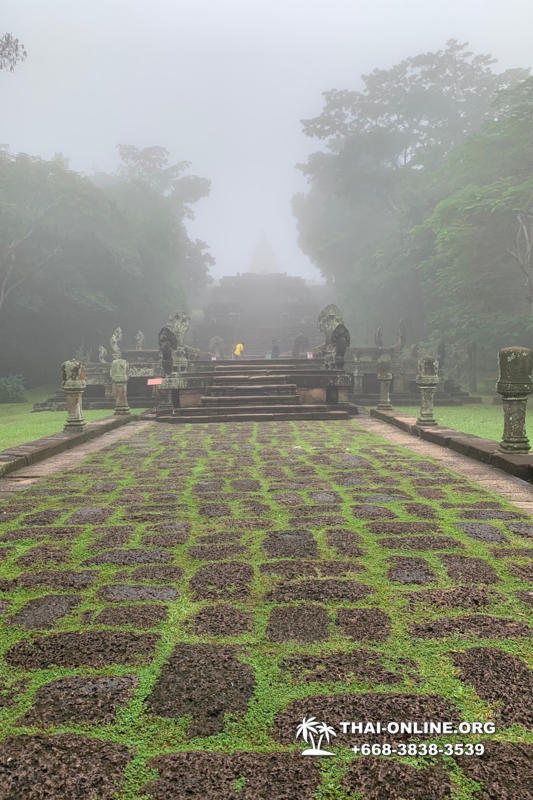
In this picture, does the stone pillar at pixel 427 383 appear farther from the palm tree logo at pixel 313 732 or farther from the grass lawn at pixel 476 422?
the palm tree logo at pixel 313 732

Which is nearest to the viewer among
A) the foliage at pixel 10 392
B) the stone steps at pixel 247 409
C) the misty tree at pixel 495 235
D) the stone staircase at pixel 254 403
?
the stone staircase at pixel 254 403

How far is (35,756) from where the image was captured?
1.37 metres

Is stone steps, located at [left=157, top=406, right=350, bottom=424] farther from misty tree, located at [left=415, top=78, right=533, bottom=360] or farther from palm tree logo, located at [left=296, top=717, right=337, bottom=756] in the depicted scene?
palm tree logo, located at [left=296, top=717, right=337, bottom=756]

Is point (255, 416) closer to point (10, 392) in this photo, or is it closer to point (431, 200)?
point (10, 392)

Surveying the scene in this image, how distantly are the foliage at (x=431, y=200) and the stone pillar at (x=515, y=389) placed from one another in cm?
1174

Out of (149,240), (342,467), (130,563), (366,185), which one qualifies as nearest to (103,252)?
(149,240)

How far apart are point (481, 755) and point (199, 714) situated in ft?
2.62

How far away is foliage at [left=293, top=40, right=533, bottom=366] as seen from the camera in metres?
17.3

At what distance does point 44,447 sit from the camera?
245 inches

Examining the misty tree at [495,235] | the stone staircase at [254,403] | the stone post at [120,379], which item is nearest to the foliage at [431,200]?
the misty tree at [495,235]

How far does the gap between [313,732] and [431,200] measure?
1146 inches

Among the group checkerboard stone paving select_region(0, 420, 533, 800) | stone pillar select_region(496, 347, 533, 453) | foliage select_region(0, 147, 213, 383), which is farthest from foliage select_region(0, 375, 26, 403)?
stone pillar select_region(496, 347, 533, 453)

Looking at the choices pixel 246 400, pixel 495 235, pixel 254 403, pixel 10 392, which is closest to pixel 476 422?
pixel 254 403

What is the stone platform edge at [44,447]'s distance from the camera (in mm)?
5371
